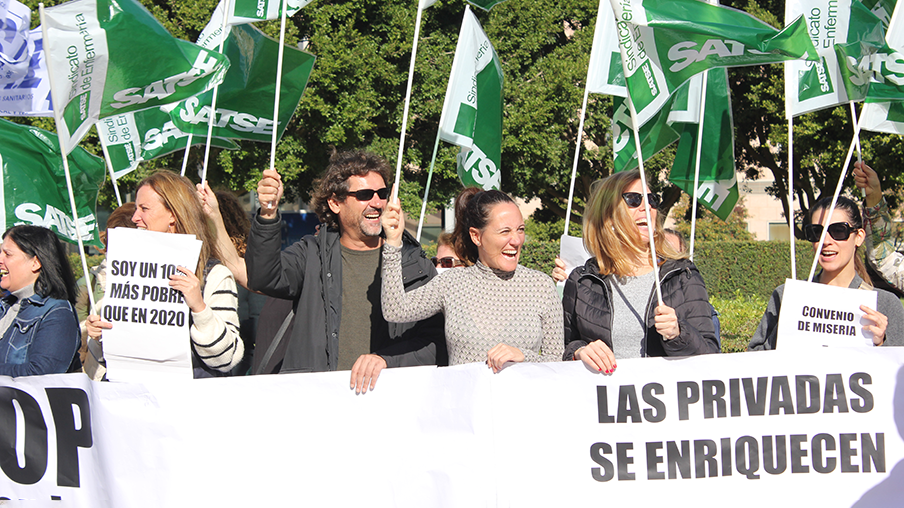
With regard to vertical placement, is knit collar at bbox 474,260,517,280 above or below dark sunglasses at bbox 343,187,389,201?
below

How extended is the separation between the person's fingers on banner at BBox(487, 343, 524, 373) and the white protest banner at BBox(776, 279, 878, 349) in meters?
1.22

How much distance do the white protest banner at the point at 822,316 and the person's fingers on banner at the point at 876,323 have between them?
2 centimetres

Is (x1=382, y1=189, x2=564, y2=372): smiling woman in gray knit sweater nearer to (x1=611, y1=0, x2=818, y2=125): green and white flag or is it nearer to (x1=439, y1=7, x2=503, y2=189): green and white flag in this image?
(x1=611, y1=0, x2=818, y2=125): green and white flag

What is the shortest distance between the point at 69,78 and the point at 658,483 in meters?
3.03

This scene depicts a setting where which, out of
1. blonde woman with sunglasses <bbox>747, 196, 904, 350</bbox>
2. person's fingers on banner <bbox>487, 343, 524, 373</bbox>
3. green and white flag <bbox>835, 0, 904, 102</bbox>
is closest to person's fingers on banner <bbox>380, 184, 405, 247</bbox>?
person's fingers on banner <bbox>487, 343, 524, 373</bbox>

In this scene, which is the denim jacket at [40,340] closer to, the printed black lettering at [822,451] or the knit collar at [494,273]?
the knit collar at [494,273]

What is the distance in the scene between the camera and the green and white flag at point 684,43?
3.47 meters

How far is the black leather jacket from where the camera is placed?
3.20 meters

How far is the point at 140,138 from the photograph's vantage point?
5543 mm

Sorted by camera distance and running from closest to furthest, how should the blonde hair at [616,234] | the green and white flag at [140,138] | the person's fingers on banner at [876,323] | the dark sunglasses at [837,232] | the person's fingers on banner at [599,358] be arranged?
the person's fingers on banner at [599,358] → the person's fingers on banner at [876,323] → the blonde hair at [616,234] → the dark sunglasses at [837,232] → the green and white flag at [140,138]

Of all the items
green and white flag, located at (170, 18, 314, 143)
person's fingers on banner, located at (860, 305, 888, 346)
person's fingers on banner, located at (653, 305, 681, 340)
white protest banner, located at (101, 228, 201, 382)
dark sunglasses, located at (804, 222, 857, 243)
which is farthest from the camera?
green and white flag, located at (170, 18, 314, 143)

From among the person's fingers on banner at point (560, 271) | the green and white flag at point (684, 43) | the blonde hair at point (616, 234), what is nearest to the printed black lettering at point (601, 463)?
the blonde hair at point (616, 234)

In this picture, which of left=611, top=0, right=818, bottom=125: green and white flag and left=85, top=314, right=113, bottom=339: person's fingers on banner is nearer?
left=85, top=314, right=113, bottom=339: person's fingers on banner

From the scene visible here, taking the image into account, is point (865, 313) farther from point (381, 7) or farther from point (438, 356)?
point (381, 7)
